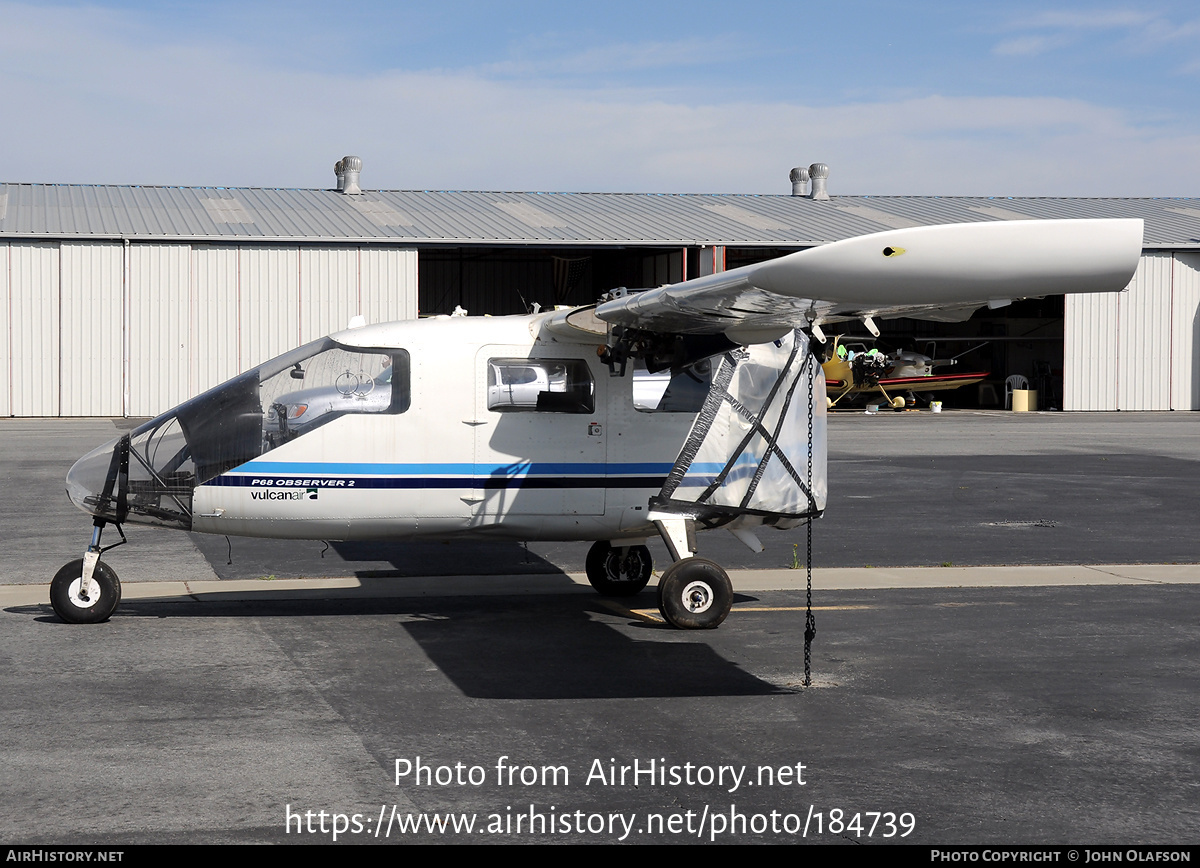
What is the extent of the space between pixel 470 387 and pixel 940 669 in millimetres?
4266

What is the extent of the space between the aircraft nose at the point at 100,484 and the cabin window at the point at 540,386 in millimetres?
2968

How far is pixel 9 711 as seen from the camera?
7535mm

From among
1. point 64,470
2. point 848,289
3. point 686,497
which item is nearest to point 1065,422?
point 64,470

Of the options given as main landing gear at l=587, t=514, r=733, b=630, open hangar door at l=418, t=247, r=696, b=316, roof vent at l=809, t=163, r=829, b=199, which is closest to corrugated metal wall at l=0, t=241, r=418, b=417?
open hangar door at l=418, t=247, r=696, b=316

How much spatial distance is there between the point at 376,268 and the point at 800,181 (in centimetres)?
2090

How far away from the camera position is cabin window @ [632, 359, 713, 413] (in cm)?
1065

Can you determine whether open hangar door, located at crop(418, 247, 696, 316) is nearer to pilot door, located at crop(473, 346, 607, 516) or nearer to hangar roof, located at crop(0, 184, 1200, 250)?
hangar roof, located at crop(0, 184, 1200, 250)

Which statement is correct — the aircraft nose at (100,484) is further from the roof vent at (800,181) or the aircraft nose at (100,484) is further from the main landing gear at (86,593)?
the roof vent at (800,181)

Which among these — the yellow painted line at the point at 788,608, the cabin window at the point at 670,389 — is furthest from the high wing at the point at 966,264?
the yellow painted line at the point at 788,608

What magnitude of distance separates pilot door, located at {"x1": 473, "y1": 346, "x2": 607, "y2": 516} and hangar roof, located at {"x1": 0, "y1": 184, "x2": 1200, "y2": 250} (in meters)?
30.2

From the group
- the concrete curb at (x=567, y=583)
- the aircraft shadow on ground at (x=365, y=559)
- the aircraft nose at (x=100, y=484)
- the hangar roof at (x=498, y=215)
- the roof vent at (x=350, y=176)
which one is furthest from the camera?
the roof vent at (x=350, y=176)

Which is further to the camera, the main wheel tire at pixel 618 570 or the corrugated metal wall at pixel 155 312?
the corrugated metal wall at pixel 155 312

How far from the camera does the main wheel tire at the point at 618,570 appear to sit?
11.8 meters

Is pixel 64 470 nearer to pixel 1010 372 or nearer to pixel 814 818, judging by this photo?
pixel 814 818
